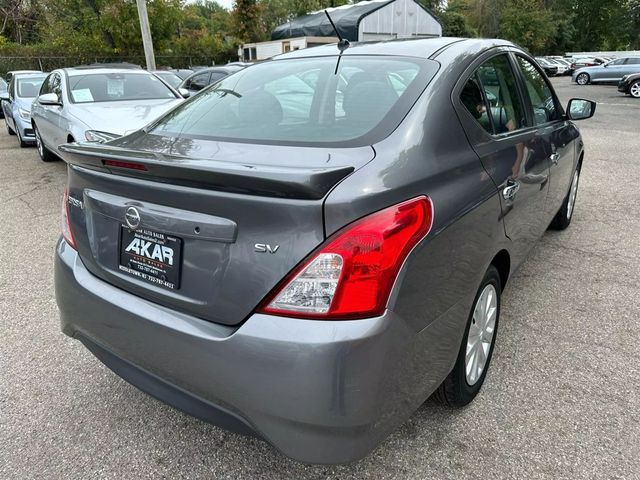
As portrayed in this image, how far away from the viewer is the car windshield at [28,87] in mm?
10789

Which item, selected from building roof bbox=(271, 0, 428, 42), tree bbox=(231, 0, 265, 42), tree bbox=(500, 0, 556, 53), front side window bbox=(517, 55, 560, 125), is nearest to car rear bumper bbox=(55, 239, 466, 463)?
front side window bbox=(517, 55, 560, 125)

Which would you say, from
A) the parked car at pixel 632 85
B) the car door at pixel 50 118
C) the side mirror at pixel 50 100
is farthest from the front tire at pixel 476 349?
the parked car at pixel 632 85

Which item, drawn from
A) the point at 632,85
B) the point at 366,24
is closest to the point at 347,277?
the point at 632,85

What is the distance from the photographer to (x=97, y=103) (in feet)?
22.7

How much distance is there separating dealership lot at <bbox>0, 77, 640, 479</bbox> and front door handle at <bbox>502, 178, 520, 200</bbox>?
0.95 metres

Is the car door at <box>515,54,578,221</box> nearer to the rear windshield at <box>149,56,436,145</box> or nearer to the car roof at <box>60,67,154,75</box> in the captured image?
the rear windshield at <box>149,56,436,145</box>

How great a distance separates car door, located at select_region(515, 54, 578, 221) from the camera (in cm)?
312

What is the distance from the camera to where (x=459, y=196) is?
1.92 metres

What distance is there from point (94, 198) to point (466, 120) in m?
1.57

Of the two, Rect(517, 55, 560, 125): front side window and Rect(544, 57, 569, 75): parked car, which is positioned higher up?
Rect(544, 57, 569, 75): parked car

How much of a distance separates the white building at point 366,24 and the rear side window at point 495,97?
25922 mm

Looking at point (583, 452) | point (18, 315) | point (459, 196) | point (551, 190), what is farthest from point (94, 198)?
point (551, 190)

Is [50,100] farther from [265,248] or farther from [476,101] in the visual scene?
[265,248]

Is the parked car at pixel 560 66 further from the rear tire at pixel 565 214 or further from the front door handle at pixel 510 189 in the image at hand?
the front door handle at pixel 510 189
